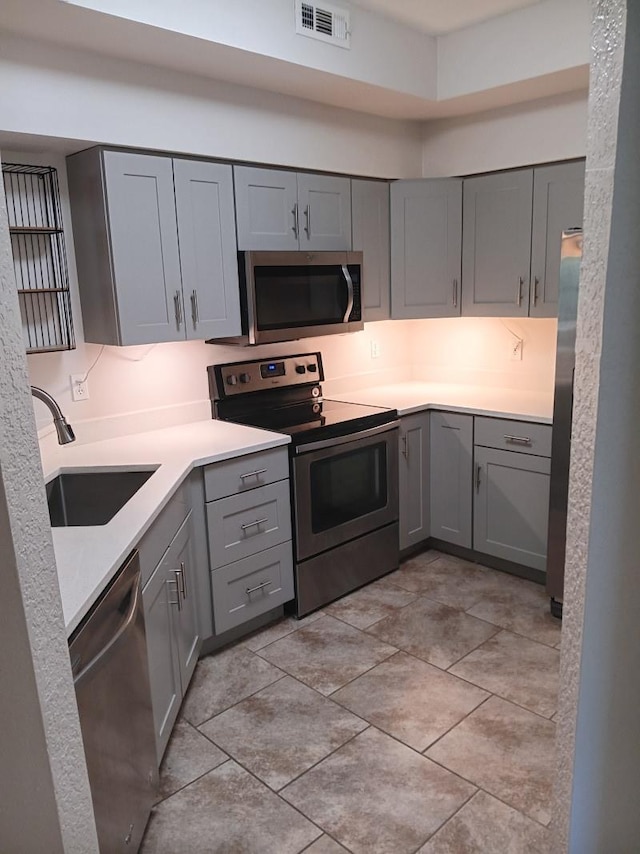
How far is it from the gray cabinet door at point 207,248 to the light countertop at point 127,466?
1.58 feet

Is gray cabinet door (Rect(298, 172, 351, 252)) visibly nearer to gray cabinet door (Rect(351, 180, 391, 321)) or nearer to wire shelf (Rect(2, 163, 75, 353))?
gray cabinet door (Rect(351, 180, 391, 321))

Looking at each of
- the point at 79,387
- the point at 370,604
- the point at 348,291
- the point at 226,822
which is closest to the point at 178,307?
the point at 79,387

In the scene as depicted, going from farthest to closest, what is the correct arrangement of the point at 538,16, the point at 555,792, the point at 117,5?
the point at 538,16, the point at 117,5, the point at 555,792

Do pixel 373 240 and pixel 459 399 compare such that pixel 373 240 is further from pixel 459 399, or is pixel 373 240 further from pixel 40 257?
pixel 40 257

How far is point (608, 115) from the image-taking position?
70 cm

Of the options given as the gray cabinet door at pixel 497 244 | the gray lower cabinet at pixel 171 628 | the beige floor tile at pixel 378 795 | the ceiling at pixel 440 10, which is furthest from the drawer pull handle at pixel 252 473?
the ceiling at pixel 440 10

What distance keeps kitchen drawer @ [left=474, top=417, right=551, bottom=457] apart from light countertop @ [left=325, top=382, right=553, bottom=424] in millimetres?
36

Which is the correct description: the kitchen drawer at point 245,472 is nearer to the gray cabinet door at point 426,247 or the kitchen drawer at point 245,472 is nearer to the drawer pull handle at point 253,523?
the drawer pull handle at point 253,523

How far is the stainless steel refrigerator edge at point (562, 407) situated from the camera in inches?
106

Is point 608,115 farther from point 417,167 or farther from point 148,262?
point 417,167

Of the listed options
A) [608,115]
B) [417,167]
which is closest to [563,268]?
[417,167]

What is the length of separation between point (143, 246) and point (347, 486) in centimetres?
145

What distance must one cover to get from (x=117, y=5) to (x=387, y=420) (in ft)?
6.80

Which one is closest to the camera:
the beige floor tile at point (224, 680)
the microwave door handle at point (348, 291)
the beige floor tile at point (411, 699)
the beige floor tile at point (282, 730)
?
the beige floor tile at point (282, 730)
